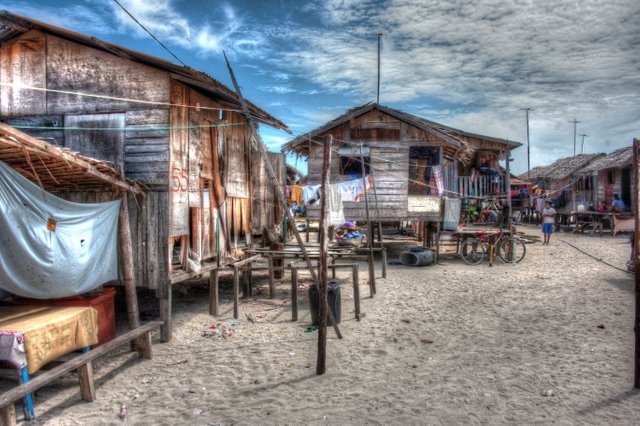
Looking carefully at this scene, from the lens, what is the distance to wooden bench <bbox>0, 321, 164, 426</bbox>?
425 centimetres

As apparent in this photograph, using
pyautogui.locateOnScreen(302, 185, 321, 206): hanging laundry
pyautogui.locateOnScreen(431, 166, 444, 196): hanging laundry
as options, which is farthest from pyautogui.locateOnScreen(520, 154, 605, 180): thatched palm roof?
pyautogui.locateOnScreen(302, 185, 321, 206): hanging laundry

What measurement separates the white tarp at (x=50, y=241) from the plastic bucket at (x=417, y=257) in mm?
10904

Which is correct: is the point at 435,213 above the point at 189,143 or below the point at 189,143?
below

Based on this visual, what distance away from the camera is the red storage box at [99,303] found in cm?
659

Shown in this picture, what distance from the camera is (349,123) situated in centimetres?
1705

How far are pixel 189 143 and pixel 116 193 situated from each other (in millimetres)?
1752

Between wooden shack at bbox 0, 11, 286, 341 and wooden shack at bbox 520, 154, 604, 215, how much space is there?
88.8 ft

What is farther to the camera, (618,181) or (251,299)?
(618,181)

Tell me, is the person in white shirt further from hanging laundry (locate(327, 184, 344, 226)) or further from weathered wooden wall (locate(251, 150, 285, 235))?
weathered wooden wall (locate(251, 150, 285, 235))

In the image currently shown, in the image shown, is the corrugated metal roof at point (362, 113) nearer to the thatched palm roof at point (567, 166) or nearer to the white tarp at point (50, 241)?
the white tarp at point (50, 241)

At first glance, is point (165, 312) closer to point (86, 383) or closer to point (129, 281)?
point (129, 281)

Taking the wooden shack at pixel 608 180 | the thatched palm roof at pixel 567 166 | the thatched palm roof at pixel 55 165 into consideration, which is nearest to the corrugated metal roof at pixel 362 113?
the thatched palm roof at pixel 55 165

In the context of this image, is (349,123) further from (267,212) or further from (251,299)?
(251,299)

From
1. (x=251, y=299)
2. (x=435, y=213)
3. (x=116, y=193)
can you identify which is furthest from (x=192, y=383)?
(x=435, y=213)
